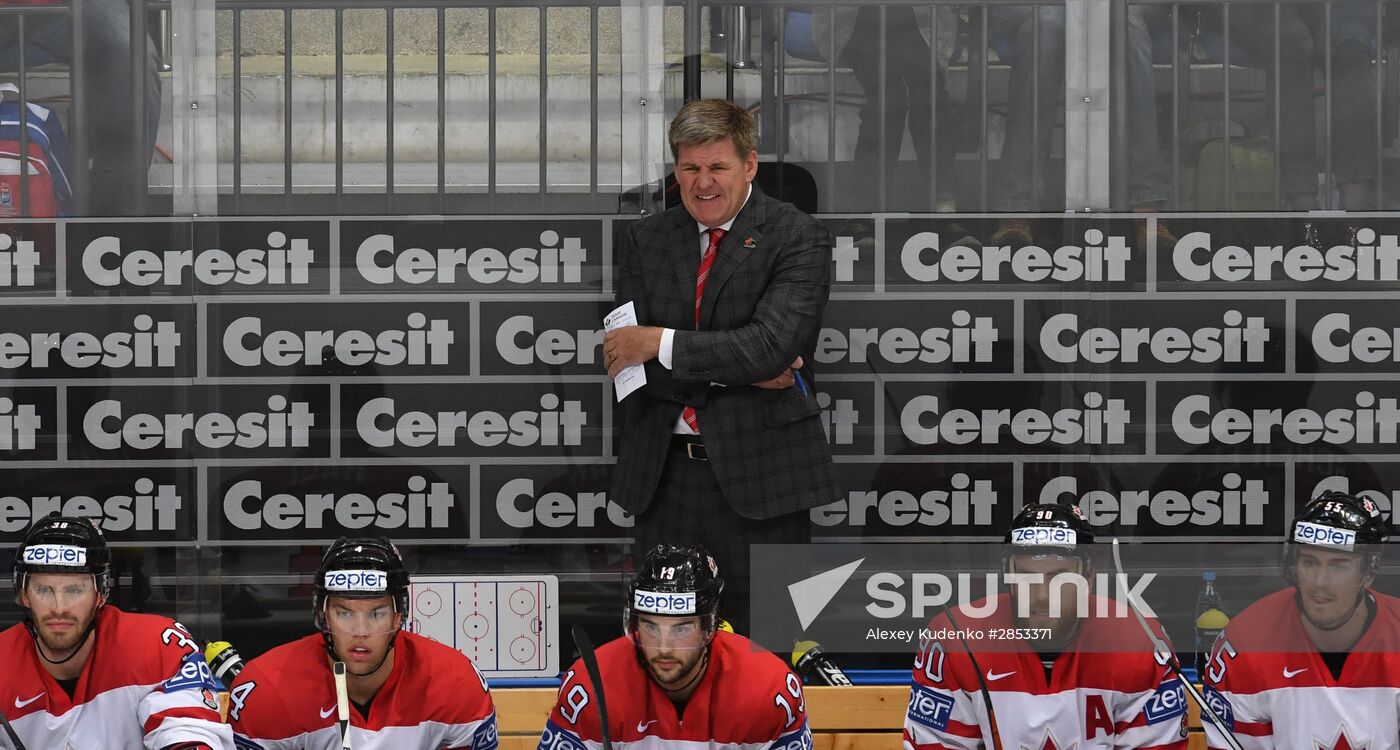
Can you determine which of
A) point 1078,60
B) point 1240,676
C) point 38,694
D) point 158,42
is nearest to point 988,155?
point 1078,60

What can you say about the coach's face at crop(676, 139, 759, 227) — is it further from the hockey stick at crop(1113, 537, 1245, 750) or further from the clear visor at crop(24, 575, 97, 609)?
the clear visor at crop(24, 575, 97, 609)

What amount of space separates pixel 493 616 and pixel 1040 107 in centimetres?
203

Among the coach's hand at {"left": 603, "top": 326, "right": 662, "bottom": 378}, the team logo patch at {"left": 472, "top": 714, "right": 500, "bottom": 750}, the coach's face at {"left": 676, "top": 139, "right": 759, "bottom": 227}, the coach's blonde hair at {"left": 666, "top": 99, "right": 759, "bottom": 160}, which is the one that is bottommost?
the team logo patch at {"left": 472, "top": 714, "right": 500, "bottom": 750}

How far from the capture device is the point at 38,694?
3480 mm

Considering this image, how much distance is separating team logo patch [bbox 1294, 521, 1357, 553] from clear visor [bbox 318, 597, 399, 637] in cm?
203

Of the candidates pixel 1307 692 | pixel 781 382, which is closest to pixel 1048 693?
pixel 1307 692

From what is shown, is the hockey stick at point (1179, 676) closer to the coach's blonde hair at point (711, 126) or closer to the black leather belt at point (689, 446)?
the black leather belt at point (689, 446)

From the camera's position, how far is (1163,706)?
139 inches

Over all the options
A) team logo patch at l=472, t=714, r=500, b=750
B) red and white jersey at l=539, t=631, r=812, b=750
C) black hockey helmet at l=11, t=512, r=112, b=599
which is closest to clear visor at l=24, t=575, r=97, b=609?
black hockey helmet at l=11, t=512, r=112, b=599

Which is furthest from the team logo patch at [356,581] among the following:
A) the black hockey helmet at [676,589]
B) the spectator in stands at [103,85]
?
the spectator in stands at [103,85]

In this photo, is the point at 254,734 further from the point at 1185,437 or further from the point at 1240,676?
the point at 1185,437

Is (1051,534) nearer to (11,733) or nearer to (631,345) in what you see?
(631,345)

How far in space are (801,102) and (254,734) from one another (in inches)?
86.1

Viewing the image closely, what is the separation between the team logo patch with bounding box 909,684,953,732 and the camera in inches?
141
